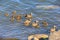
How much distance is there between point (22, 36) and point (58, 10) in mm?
3258

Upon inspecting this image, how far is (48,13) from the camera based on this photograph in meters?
11.2

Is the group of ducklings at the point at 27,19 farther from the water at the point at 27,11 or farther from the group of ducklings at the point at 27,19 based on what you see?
the water at the point at 27,11

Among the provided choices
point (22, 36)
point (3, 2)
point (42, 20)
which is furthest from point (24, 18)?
point (3, 2)

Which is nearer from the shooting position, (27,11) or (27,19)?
(27,19)

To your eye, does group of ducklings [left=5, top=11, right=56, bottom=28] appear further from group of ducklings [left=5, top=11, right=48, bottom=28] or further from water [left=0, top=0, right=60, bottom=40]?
water [left=0, top=0, right=60, bottom=40]

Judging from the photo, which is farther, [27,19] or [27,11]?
[27,11]

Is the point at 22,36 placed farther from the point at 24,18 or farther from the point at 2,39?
the point at 24,18

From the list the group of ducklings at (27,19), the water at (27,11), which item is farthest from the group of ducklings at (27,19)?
the water at (27,11)

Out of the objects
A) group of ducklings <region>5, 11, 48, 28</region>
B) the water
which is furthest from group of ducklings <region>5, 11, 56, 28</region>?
the water

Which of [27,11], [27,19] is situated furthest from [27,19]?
[27,11]

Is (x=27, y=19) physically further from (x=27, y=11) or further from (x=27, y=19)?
(x=27, y=11)

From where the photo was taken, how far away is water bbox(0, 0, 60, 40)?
29.8 ft

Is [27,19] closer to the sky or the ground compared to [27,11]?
closer to the ground

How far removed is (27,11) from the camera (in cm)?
1141
